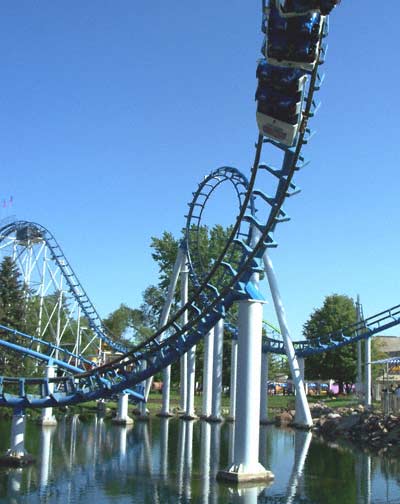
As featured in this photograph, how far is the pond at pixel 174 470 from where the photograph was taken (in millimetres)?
13586

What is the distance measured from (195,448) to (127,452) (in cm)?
260

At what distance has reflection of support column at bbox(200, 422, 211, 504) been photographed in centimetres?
1388

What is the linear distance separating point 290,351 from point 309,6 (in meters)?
20.7

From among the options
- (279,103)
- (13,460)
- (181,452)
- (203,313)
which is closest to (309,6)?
(279,103)

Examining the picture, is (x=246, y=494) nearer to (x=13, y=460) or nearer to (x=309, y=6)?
(x=13, y=460)

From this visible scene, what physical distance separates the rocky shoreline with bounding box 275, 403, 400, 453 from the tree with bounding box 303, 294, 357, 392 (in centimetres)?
2113

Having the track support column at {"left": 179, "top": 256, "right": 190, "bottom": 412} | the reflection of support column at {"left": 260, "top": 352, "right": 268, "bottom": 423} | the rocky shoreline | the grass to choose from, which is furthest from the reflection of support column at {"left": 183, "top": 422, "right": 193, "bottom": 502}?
the grass

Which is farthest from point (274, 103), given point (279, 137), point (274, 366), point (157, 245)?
point (274, 366)

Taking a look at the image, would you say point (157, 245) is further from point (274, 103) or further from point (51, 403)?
point (274, 103)

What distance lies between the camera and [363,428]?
2755cm

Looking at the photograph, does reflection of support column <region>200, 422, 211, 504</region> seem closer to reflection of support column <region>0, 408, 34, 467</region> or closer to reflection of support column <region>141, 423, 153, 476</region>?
reflection of support column <region>141, 423, 153, 476</region>

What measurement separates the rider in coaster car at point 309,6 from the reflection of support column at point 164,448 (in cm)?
1108

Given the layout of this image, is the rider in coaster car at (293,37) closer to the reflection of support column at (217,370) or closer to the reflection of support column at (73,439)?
the reflection of support column at (73,439)

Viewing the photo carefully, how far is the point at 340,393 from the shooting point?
186ft
